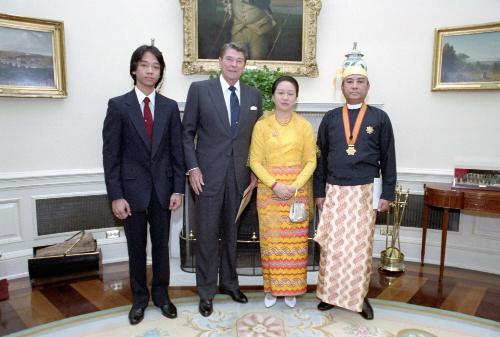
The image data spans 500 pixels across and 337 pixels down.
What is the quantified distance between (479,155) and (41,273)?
415 centimetres

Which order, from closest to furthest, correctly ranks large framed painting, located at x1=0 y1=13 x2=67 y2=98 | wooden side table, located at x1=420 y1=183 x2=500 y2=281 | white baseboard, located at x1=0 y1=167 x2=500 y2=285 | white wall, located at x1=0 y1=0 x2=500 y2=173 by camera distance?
wooden side table, located at x1=420 y1=183 x2=500 y2=281
large framed painting, located at x1=0 y1=13 x2=67 y2=98
white baseboard, located at x1=0 y1=167 x2=500 y2=285
white wall, located at x1=0 y1=0 x2=500 y2=173

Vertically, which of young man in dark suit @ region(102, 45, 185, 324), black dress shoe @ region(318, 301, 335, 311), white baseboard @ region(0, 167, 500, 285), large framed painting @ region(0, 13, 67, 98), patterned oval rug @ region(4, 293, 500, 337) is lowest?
patterned oval rug @ region(4, 293, 500, 337)

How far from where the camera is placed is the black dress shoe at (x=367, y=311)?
2.76 meters

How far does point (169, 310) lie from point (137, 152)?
43.9 inches

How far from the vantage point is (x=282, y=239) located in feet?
8.88

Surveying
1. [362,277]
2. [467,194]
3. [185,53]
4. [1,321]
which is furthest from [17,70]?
[467,194]

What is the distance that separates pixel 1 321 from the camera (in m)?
2.70

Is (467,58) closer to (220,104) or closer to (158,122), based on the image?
(220,104)

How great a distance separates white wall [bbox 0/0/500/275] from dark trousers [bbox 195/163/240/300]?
170 centimetres

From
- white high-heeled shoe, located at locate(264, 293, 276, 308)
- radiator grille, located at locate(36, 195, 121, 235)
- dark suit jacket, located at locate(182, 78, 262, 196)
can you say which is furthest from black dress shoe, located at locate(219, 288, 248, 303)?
radiator grille, located at locate(36, 195, 121, 235)

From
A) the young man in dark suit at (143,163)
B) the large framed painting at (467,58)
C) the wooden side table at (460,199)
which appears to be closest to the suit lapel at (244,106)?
the young man in dark suit at (143,163)

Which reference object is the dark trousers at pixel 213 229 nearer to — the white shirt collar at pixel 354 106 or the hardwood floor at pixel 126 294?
Result: the hardwood floor at pixel 126 294

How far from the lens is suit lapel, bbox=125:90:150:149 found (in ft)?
7.99

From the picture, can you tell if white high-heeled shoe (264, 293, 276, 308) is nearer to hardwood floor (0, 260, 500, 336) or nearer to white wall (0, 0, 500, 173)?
hardwood floor (0, 260, 500, 336)
